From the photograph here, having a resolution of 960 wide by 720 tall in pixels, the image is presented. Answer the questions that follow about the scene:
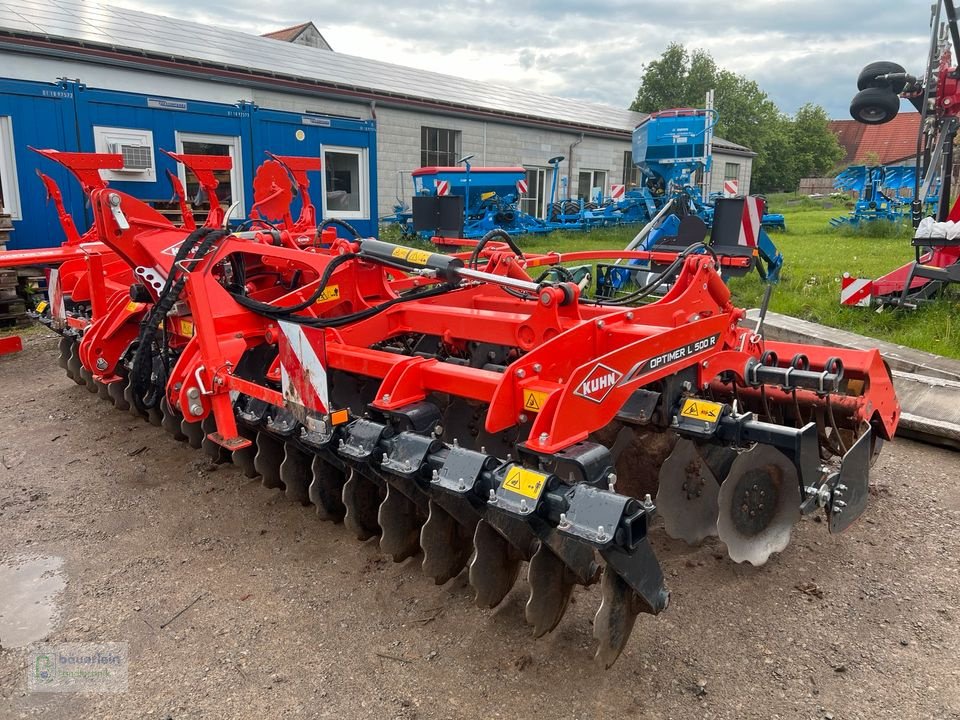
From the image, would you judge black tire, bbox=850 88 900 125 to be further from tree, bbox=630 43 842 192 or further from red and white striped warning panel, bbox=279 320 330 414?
tree, bbox=630 43 842 192

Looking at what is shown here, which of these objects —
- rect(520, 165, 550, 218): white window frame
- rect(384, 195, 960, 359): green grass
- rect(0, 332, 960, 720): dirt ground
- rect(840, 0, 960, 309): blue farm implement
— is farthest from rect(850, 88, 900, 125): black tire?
rect(520, 165, 550, 218): white window frame

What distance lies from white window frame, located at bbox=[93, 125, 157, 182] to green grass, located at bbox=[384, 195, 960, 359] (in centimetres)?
553

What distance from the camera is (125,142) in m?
8.96

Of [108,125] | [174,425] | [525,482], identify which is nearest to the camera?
[525,482]

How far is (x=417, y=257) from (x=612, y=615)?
1.49m

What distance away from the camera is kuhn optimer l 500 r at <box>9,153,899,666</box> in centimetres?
230

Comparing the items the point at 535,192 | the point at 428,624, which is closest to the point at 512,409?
the point at 428,624

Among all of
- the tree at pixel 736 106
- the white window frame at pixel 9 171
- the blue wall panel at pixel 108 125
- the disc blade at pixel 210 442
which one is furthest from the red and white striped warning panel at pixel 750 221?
the tree at pixel 736 106

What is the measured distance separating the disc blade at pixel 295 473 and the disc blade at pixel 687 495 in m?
1.55

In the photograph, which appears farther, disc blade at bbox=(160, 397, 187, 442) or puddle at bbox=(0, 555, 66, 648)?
disc blade at bbox=(160, 397, 187, 442)

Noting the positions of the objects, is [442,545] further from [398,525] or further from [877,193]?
[877,193]

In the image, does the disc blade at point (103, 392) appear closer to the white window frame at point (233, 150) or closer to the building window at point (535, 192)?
the white window frame at point (233, 150)

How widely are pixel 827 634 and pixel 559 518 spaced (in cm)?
122

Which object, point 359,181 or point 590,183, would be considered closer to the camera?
point 359,181
